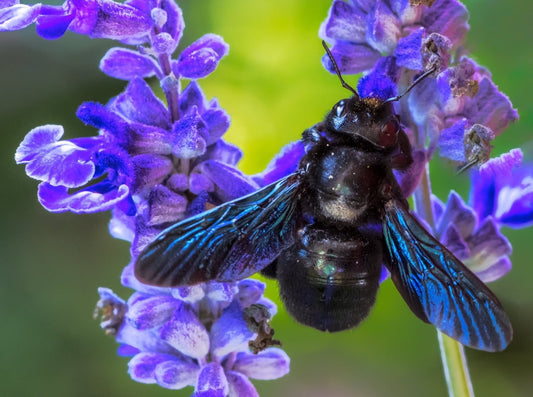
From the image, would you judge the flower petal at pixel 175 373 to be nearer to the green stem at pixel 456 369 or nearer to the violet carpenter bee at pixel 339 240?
the violet carpenter bee at pixel 339 240

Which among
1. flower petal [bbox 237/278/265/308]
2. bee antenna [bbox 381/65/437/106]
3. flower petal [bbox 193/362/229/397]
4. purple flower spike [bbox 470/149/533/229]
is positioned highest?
bee antenna [bbox 381/65/437/106]

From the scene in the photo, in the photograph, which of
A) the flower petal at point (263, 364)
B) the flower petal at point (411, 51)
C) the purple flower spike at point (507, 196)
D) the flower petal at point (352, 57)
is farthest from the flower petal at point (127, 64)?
the purple flower spike at point (507, 196)

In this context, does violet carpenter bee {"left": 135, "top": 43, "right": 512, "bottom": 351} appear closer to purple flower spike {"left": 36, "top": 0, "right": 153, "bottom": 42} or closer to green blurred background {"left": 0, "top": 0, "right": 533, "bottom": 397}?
purple flower spike {"left": 36, "top": 0, "right": 153, "bottom": 42}

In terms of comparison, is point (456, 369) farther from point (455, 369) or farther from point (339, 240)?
point (339, 240)

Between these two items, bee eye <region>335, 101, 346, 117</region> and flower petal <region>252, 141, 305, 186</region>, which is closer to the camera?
bee eye <region>335, 101, 346, 117</region>

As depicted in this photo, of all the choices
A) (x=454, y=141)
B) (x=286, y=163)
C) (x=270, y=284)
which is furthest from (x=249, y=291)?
(x=270, y=284)

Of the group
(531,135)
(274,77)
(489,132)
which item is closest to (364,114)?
(489,132)

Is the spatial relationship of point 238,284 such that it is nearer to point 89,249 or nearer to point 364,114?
point 364,114

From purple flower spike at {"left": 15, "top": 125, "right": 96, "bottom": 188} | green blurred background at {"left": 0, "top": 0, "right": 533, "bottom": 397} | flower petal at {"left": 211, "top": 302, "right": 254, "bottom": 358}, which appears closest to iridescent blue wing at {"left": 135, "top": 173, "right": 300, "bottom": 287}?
flower petal at {"left": 211, "top": 302, "right": 254, "bottom": 358}
